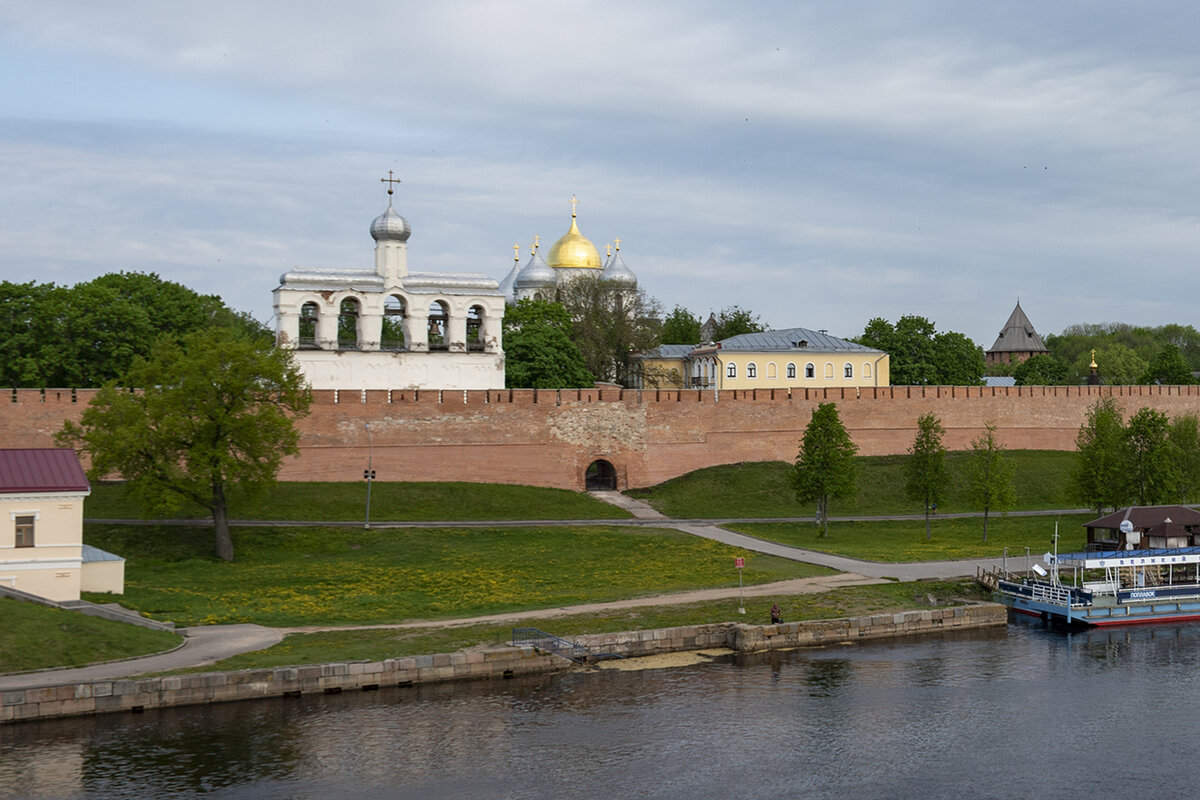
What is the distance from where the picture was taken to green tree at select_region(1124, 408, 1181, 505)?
42250 millimetres

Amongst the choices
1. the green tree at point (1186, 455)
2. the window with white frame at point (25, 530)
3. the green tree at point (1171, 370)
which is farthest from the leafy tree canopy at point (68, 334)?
the green tree at point (1171, 370)

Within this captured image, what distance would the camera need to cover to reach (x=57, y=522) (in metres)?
27.6

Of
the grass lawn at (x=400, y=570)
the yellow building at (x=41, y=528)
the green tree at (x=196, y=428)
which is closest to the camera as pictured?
the yellow building at (x=41, y=528)

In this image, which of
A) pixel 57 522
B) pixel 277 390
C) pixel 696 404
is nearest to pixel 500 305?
pixel 696 404

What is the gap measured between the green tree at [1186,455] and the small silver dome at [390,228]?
30938 millimetres

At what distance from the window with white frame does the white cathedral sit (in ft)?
77.6

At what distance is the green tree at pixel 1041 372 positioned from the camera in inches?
3467

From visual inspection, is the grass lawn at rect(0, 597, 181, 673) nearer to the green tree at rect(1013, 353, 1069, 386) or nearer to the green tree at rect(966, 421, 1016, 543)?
the green tree at rect(966, 421, 1016, 543)

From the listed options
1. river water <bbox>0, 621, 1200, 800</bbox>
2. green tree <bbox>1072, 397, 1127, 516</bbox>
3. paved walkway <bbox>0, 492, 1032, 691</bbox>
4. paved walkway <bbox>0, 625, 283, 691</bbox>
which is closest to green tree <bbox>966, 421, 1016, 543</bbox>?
green tree <bbox>1072, 397, 1127, 516</bbox>

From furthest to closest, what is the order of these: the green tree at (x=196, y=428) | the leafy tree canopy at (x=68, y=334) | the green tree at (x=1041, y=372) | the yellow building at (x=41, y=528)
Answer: the green tree at (x=1041, y=372) < the leafy tree canopy at (x=68, y=334) < the green tree at (x=196, y=428) < the yellow building at (x=41, y=528)

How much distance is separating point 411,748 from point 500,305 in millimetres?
35430

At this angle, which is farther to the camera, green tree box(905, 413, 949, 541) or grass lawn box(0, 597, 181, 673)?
green tree box(905, 413, 949, 541)

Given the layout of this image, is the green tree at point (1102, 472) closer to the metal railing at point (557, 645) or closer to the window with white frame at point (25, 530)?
the metal railing at point (557, 645)

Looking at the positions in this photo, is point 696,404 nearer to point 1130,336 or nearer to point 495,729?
point 495,729
